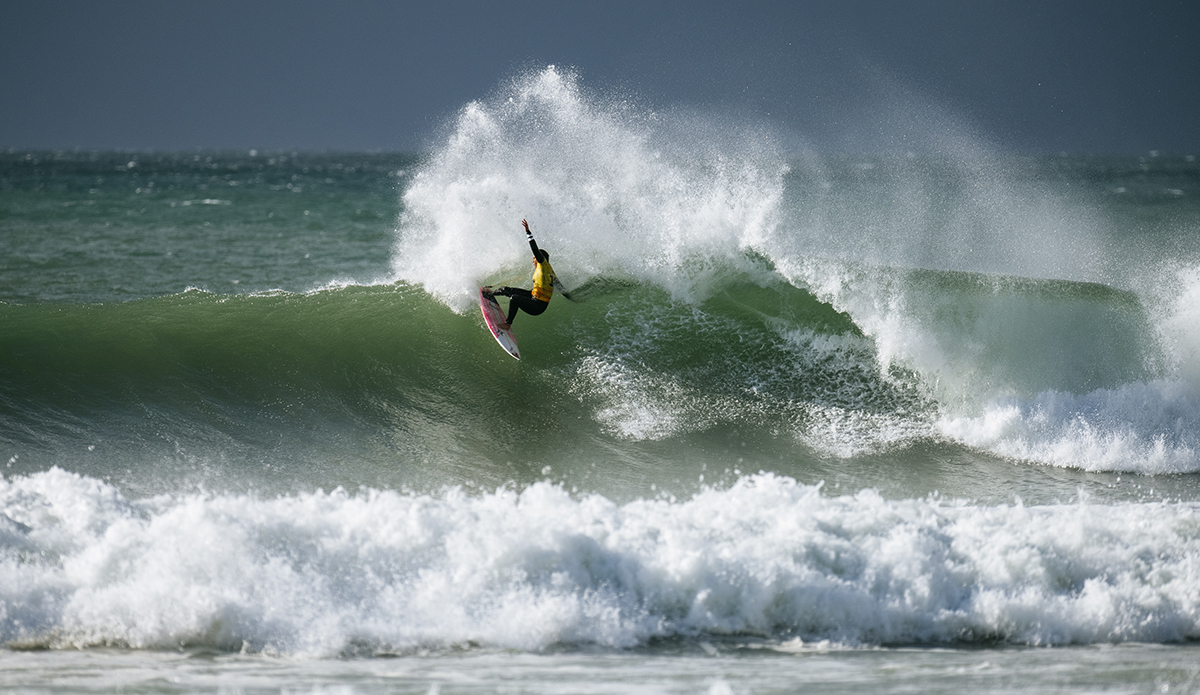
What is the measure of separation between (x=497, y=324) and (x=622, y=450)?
217 cm

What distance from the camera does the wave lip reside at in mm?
4332

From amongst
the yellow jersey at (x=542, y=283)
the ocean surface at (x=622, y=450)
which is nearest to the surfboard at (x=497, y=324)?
the ocean surface at (x=622, y=450)

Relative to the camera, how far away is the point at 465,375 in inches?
333

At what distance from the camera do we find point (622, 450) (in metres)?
7.15

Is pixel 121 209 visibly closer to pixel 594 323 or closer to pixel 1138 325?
pixel 594 323

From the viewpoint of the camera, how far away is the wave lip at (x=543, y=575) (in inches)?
171

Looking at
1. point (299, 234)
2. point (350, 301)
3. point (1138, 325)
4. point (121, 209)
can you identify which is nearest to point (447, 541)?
point (350, 301)

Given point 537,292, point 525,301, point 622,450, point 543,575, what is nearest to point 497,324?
point 525,301

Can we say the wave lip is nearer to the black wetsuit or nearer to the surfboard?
the black wetsuit

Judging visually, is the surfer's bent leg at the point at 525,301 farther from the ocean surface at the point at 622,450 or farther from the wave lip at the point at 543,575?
the wave lip at the point at 543,575

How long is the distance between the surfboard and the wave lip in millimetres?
3354

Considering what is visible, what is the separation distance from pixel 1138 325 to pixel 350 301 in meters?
8.33

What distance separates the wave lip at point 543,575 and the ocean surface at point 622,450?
20 millimetres

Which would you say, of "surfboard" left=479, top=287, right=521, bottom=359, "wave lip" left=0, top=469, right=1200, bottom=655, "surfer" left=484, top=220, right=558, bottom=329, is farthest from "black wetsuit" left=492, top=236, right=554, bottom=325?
"wave lip" left=0, top=469, right=1200, bottom=655
